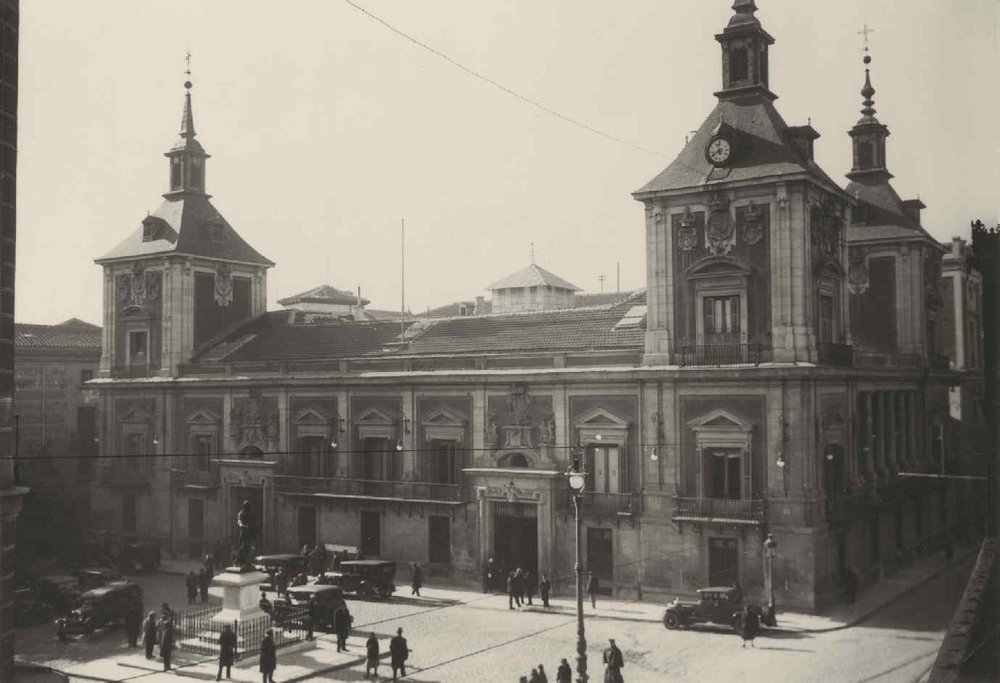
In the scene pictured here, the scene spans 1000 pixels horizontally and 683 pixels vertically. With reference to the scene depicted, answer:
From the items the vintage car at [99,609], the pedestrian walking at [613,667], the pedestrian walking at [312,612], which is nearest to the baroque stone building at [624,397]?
the pedestrian walking at [312,612]

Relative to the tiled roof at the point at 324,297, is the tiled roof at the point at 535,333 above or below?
below

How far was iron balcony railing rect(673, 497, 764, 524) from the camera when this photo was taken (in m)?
32.7

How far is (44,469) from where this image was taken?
46406mm

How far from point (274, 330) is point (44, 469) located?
1236cm

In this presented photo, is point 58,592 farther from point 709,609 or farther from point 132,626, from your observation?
point 709,609

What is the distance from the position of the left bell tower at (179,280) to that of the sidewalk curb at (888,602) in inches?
1239

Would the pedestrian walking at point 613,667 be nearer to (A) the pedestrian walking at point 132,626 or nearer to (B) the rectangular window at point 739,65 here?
(A) the pedestrian walking at point 132,626

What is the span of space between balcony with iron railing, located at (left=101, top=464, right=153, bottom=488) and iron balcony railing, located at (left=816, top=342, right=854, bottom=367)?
31484 mm

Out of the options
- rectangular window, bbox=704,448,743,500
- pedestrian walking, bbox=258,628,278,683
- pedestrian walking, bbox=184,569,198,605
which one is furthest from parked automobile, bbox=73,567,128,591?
rectangular window, bbox=704,448,743,500

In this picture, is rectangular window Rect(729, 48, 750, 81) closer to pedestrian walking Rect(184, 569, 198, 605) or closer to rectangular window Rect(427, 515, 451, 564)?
rectangular window Rect(427, 515, 451, 564)

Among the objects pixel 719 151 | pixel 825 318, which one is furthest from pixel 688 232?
pixel 825 318

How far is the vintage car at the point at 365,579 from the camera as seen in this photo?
119ft

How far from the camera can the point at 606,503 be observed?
1401 inches

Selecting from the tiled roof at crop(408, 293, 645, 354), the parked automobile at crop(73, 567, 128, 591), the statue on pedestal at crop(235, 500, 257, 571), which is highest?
the tiled roof at crop(408, 293, 645, 354)
